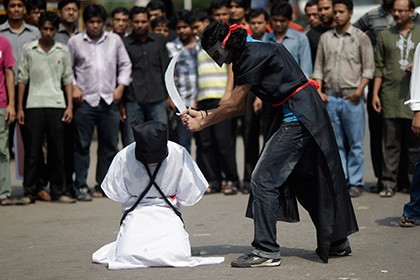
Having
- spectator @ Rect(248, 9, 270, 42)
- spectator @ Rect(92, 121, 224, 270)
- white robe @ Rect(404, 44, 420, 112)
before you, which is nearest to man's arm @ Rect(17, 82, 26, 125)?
spectator @ Rect(248, 9, 270, 42)

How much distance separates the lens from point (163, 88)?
41.0ft

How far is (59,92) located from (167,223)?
13.4 ft

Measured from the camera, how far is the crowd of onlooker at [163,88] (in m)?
11.5

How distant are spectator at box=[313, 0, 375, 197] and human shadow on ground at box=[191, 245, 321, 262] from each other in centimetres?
339

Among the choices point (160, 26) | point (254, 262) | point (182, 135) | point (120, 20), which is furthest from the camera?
point (160, 26)

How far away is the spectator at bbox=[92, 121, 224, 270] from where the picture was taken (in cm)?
773

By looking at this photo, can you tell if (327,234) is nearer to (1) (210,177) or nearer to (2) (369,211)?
(2) (369,211)

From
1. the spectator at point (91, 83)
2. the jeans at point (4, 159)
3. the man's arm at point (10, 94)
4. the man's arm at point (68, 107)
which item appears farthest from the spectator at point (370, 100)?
the jeans at point (4, 159)

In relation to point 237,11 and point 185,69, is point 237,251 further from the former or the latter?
point 237,11

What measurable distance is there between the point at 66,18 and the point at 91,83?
0.99 metres

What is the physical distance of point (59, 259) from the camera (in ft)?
27.2

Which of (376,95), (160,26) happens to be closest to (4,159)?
(160,26)

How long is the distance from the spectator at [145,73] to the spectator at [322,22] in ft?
6.02

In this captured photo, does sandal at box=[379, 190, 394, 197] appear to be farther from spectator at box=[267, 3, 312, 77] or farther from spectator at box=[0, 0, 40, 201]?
spectator at box=[0, 0, 40, 201]
